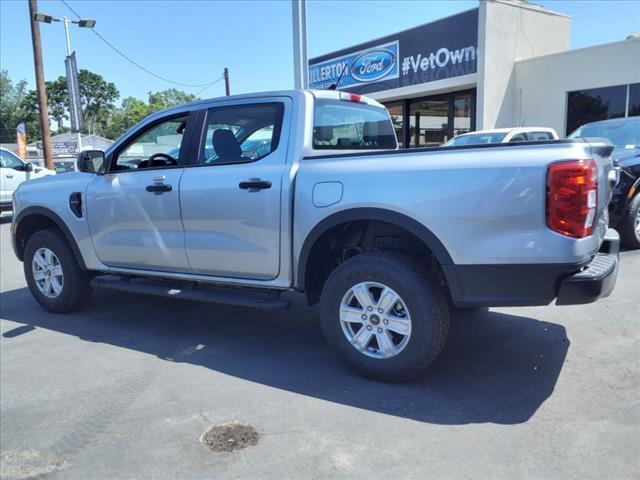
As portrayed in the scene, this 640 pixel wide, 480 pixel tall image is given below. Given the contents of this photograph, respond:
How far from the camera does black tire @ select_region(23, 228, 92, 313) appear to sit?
5.27m

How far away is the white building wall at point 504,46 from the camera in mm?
14461

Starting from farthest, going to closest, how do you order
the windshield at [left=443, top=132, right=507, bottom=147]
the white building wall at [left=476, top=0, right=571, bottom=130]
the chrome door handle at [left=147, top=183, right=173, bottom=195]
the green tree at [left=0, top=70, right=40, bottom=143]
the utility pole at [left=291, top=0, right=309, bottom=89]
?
1. the green tree at [left=0, top=70, right=40, bottom=143]
2. the white building wall at [left=476, top=0, right=571, bottom=130]
3. the windshield at [left=443, top=132, right=507, bottom=147]
4. the utility pole at [left=291, top=0, right=309, bottom=89]
5. the chrome door handle at [left=147, top=183, right=173, bottom=195]

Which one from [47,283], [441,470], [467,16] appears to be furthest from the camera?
[467,16]

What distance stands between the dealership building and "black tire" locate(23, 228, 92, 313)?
11534 mm

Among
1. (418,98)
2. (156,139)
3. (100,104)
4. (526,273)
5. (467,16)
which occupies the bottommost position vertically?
(526,273)

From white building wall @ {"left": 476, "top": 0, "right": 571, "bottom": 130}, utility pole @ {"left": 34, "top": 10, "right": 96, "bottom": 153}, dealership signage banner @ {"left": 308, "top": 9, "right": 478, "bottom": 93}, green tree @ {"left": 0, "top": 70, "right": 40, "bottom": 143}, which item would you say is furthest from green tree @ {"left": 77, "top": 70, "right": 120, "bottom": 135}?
white building wall @ {"left": 476, "top": 0, "right": 571, "bottom": 130}

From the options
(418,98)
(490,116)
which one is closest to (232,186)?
(490,116)

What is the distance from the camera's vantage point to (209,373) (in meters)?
3.85

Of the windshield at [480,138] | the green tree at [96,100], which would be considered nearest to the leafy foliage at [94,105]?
the green tree at [96,100]

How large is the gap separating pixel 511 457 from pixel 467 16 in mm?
14685

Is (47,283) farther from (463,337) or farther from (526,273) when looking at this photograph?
(526,273)

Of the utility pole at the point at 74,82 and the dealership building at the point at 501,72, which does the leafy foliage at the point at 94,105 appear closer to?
the utility pole at the point at 74,82

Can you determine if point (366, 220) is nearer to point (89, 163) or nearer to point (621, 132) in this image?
point (89, 163)

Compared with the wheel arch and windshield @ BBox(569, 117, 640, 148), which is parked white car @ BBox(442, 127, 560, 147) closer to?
windshield @ BBox(569, 117, 640, 148)
